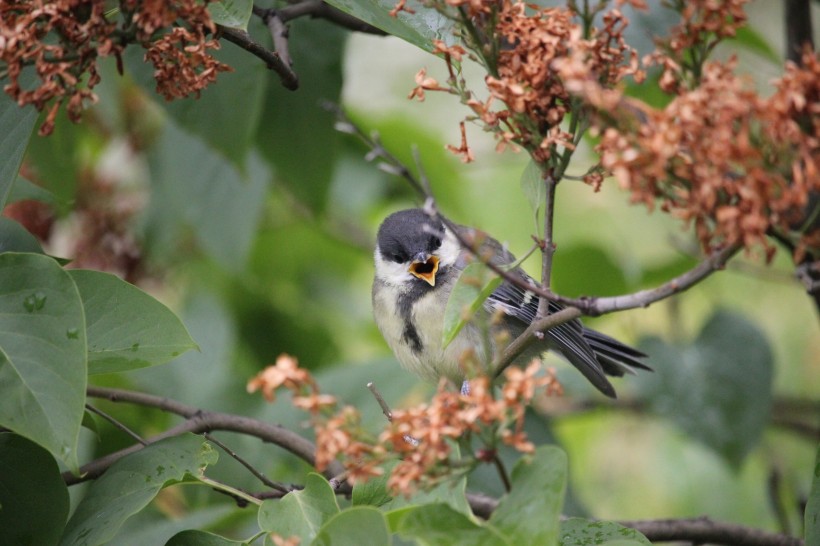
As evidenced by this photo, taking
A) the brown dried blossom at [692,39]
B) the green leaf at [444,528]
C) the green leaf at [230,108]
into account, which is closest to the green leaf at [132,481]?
the green leaf at [444,528]

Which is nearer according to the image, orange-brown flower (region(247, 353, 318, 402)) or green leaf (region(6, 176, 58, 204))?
orange-brown flower (region(247, 353, 318, 402))

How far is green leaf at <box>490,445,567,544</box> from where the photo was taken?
1444 mm

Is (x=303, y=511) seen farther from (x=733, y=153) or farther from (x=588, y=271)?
(x=588, y=271)

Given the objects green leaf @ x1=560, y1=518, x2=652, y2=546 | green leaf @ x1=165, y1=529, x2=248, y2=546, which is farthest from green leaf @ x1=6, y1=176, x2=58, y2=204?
green leaf @ x1=560, y1=518, x2=652, y2=546

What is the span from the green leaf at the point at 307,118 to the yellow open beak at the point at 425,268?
1.45 ft

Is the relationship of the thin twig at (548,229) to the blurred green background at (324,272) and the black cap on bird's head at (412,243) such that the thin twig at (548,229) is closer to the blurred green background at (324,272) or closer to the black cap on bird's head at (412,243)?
the blurred green background at (324,272)

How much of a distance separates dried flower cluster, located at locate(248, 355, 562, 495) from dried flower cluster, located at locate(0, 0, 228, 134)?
2.25 feet

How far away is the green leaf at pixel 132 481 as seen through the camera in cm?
184

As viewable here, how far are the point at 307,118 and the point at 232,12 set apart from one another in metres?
1.39

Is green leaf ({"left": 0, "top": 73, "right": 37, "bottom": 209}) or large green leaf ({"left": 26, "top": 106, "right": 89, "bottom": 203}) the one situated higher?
green leaf ({"left": 0, "top": 73, "right": 37, "bottom": 209})

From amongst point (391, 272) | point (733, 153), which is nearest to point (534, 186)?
point (733, 153)

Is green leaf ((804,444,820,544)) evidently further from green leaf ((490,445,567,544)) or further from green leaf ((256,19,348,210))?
green leaf ((256,19,348,210))

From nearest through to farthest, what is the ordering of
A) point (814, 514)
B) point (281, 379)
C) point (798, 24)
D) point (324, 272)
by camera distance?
point (281, 379) → point (814, 514) → point (798, 24) → point (324, 272)

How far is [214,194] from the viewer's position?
385 centimetres
